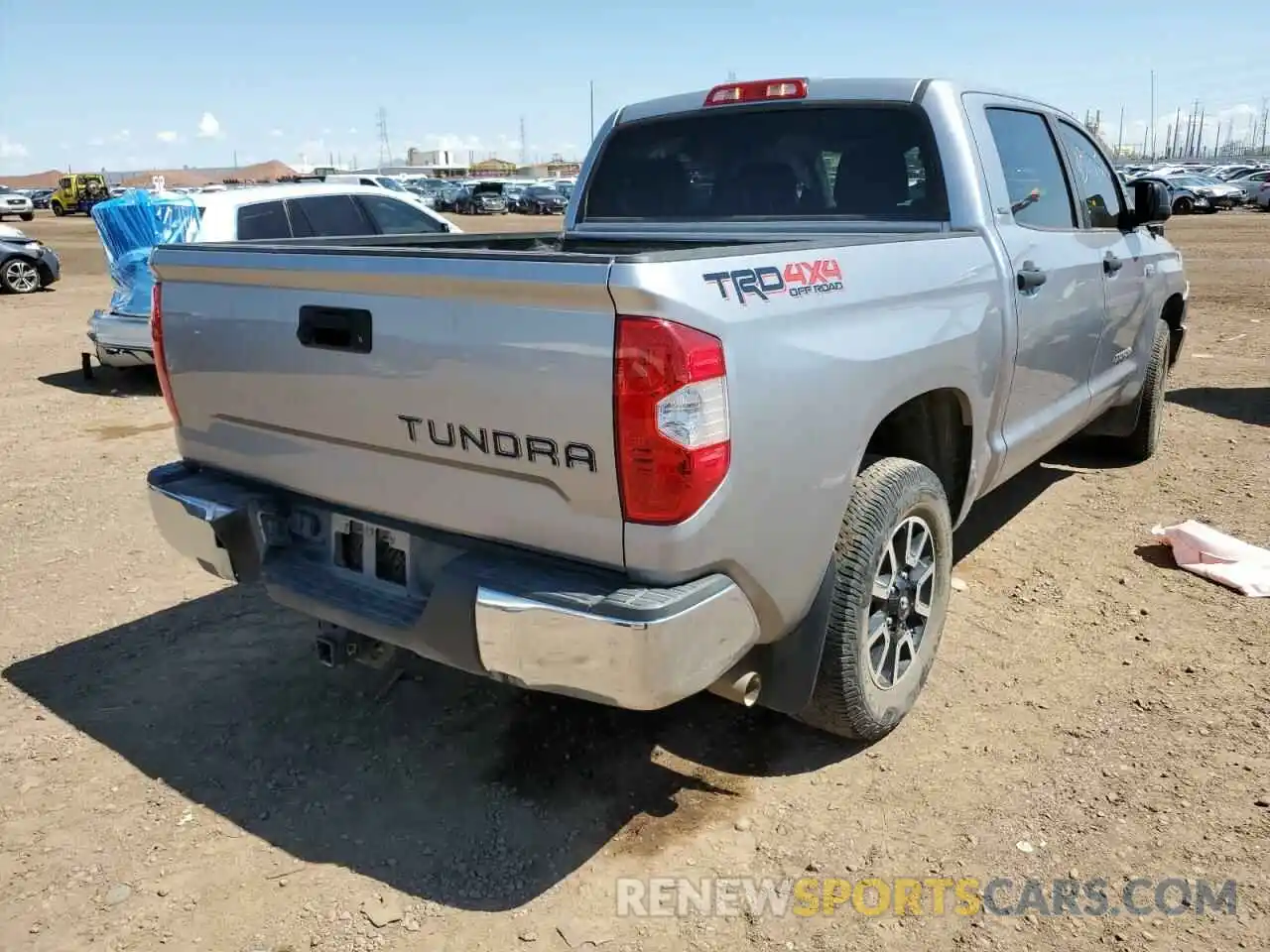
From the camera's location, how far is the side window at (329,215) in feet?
29.5

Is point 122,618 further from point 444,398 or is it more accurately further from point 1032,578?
point 1032,578

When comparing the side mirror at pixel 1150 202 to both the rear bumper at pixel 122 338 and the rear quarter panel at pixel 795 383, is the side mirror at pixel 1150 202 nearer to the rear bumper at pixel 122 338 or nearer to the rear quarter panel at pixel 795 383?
the rear quarter panel at pixel 795 383

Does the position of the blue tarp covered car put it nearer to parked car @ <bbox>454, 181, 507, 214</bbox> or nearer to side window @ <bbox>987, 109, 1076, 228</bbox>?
side window @ <bbox>987, 109, 1076, 228</bbox>

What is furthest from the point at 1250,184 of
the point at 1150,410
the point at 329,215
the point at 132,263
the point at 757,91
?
the point at 757,91

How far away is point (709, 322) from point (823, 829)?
155 centimetres

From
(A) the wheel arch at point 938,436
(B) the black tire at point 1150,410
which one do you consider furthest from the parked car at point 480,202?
(A) the wheel arch at point 938,436

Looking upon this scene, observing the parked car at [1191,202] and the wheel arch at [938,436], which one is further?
the parked car at [1191,202]

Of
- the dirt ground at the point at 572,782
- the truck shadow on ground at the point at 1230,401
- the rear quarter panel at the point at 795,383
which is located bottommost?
the truck shadow on ground at the point at 1230,401

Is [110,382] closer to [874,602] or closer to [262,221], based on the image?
[262,221]

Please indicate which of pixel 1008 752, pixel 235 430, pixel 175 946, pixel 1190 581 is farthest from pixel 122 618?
pixel 1190 581

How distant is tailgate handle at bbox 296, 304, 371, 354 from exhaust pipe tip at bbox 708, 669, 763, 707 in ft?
4.19

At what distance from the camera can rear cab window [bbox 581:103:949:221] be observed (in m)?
3.76

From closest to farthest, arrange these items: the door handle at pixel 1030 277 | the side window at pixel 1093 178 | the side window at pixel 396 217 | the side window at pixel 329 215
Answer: the door handle at pixel 1030 277
the side window at pixel 1093 178
the side window at pixel 329 215
the side window at pixel 396 217

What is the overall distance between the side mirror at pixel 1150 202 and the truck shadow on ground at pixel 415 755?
11.3 feet
